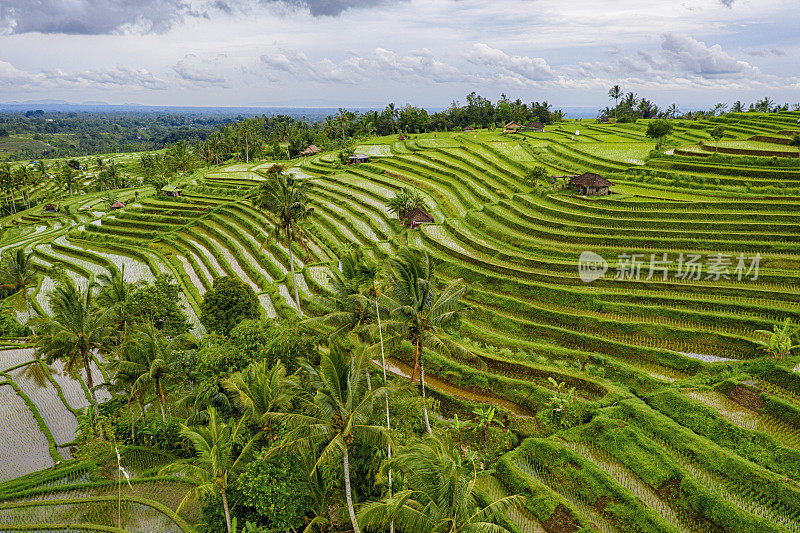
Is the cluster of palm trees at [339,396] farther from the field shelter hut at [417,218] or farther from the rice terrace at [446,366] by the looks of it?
the field shelter hut at [417,218]

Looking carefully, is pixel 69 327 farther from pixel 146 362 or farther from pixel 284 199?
pixel 284 199

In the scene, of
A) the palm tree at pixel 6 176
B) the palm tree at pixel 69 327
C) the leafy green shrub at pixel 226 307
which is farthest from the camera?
the palm tree at pixel 6 176

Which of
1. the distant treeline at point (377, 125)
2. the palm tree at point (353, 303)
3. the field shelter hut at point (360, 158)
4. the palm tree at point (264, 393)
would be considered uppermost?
the distant treeline at point (377, 125)

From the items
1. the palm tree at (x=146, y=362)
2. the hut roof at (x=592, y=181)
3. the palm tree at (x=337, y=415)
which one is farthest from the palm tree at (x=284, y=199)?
the hut roof at (x=592, y=181)

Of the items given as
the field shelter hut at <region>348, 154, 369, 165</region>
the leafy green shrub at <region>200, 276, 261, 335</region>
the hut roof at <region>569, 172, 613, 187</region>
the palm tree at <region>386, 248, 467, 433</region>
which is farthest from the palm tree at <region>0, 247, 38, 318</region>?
the hut roof at <region>569, 172, 613, 187</region>

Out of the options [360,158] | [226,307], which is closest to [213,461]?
[226,307]
